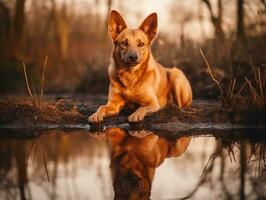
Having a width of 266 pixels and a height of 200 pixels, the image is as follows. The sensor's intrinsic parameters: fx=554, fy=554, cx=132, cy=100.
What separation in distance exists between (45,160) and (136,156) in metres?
1.01

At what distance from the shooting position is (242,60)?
43.2 ft

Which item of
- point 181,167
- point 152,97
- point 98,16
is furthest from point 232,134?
point 98,16

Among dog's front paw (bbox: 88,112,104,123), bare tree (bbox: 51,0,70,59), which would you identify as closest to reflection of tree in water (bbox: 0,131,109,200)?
dog's front paw (bbox: 88,112,104,123)

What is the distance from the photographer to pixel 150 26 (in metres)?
9.59

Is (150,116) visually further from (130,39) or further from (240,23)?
(240,23)

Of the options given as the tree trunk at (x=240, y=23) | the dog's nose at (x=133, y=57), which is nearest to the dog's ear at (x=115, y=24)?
the dog's nose at (x=133, y=57)

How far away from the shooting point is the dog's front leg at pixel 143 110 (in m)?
8.83

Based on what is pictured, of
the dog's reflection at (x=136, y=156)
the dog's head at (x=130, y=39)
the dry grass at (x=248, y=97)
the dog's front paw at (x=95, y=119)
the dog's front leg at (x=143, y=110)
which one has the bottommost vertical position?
the dog's reflection at (x=136, y=156)

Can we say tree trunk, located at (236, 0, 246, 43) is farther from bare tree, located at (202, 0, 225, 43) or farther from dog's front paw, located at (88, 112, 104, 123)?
dog's front paw, located at (88, 112, 104, 123)

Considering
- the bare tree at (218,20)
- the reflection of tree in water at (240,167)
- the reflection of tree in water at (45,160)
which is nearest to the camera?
the reflection of tree in water at (240,167)

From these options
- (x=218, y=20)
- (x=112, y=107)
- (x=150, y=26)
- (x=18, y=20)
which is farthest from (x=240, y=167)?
(x=18, y=20)

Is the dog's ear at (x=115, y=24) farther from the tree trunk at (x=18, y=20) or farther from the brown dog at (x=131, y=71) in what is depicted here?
the tree trunk at (x=18, y=20)

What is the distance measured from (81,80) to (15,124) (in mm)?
9817

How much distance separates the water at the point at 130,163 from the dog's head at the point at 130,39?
122 cm
